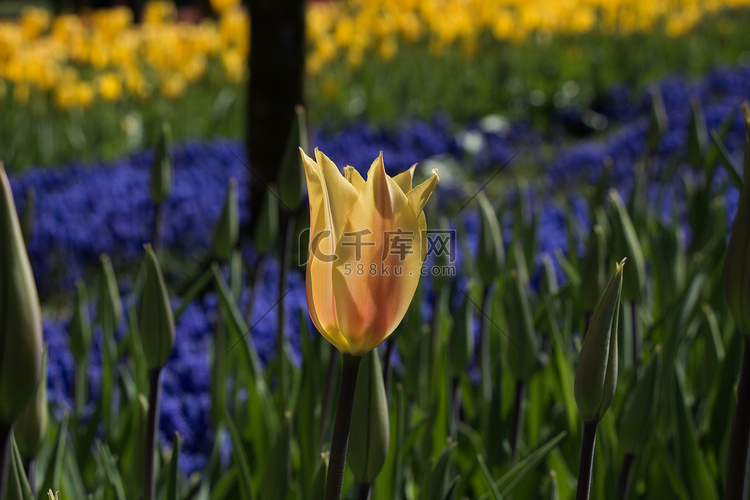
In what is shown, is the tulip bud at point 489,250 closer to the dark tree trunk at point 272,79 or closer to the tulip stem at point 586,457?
the tulip stem at point 586,457

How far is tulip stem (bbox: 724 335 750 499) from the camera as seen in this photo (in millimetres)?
727

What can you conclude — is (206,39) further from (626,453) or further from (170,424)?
(626,453)

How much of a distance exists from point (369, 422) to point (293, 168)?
56 cm

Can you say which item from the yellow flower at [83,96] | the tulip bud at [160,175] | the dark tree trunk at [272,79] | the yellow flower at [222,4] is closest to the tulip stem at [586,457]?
the tulip bud at [160,175]

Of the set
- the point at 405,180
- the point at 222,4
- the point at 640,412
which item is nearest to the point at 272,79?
the point at 640,412

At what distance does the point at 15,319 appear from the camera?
0.54 m

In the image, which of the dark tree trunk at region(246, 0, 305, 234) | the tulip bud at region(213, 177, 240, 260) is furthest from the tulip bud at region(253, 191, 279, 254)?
the dark tree trunk at region(246, 0, 305, 234)

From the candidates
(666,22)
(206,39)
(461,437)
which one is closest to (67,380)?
(461,437)

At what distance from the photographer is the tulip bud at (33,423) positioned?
0.81 metres

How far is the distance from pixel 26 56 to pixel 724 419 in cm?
540

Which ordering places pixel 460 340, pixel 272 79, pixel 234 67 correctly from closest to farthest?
pixel 460 340
pixel 272 79
pixel 234 67

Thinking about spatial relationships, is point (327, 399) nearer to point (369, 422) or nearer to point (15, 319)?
point (369, 422)

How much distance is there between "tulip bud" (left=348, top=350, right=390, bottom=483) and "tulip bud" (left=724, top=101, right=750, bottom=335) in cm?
34

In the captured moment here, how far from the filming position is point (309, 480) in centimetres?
113
